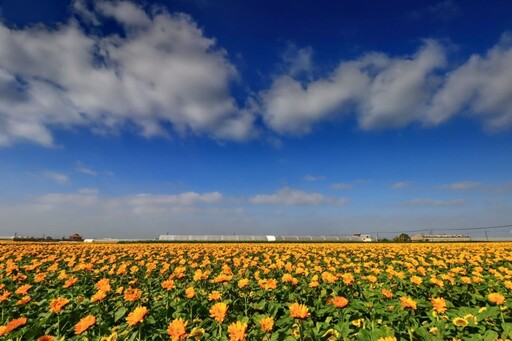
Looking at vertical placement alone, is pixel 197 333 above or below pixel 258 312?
above

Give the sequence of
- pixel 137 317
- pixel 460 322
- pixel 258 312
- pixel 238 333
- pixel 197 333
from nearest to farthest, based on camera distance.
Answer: pixel 238 333
pixel 137 317
pixel 197 333
pixel 460 322
pixel 258 312

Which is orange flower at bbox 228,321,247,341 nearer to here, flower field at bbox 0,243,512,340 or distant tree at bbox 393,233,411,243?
flower field at bbox 0,243,512,340

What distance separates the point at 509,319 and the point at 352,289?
2704 millimetres

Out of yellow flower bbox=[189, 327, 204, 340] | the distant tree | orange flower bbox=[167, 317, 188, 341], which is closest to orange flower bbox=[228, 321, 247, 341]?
orange flower bbox=[167, 317, 188, 341]

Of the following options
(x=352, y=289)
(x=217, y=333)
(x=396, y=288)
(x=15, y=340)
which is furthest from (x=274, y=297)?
(x=15, y=340)

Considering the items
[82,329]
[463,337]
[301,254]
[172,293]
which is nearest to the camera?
[82,329]

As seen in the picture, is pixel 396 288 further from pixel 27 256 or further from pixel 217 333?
pixel 27 256

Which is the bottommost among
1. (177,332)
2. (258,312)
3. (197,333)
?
(258,312)

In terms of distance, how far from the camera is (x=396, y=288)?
6.77 metres

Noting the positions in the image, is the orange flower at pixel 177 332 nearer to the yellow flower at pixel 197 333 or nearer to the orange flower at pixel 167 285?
the yellow flower at pixel 197 333

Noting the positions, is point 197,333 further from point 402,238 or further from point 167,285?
point 402,238

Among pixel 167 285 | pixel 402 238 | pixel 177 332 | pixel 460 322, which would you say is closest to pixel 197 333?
pixel 177 332

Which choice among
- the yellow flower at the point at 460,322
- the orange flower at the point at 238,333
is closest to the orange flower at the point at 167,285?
the orange flower at the point at 238,333

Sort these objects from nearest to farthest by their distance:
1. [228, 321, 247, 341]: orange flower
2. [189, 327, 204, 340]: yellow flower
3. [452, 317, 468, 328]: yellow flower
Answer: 1. [228, 321, 247, 341]: orange flower
2. [189, 327, 204, 340]: yellow flower
3. [452, 317, 468, 328]: yellow flower
